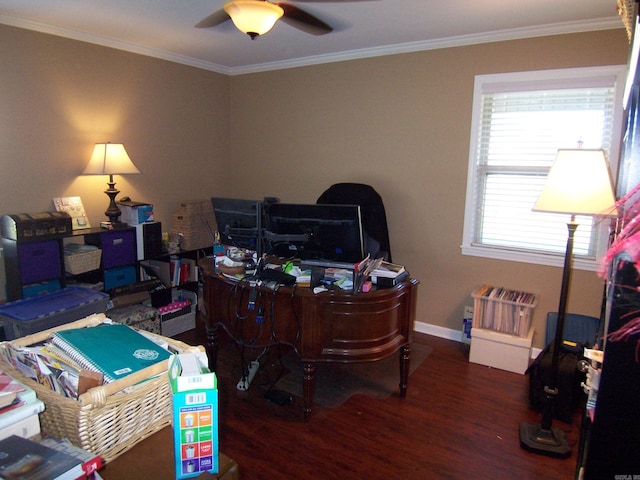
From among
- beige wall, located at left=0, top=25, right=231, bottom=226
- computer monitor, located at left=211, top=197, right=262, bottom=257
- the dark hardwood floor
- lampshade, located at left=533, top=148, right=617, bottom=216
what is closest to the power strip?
the dark hardwood floor

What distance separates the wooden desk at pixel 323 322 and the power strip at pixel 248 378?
40cm

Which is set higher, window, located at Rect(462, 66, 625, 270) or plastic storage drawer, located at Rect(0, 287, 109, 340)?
window, located at Rect(462, 66, 625, 270)

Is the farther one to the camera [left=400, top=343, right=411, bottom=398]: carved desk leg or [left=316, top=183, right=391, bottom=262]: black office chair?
[left=316, top=183, right=391, bottom=262]: black office chair

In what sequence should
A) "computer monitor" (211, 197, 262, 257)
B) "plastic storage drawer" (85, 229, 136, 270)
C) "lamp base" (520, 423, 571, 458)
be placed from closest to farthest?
"lamp base" (520, 423, 571, 458) < "computer monitor" (211, 197, 262, 257) < "plastic storage drawer" (85, 229, 136, 270)

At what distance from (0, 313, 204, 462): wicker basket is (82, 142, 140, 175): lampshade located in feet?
8.58

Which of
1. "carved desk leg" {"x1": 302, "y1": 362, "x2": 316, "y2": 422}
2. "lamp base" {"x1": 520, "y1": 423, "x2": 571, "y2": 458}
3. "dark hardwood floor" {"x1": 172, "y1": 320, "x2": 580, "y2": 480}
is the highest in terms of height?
"carved desk leg" {"x1": 302, "y1": 362, "x2": 316, "y2": 422}

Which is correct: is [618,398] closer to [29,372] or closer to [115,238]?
[29,372]

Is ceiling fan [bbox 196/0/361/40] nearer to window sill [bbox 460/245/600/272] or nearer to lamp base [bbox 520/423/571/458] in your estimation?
window sill [bbox 460/245/600/272]

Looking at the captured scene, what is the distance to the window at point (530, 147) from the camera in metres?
2.97

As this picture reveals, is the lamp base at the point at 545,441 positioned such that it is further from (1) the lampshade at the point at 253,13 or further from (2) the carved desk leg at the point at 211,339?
(1) the lampshade at the point at 253,13

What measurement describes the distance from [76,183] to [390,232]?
2.67 meters

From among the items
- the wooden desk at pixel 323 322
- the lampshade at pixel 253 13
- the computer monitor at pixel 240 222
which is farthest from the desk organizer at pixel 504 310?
the lampshade at pixel 253 13

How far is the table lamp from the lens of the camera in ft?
11.1

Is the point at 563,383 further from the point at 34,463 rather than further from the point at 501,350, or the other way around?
the point at 34,463
